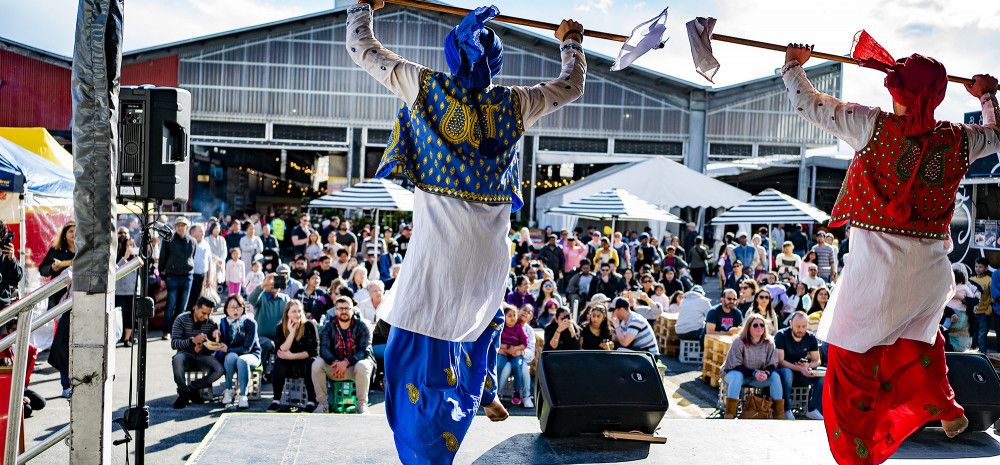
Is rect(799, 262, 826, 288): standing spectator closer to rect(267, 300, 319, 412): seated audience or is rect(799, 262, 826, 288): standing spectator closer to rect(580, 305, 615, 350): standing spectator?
rect(580, 305, 615, 350): standing spectator

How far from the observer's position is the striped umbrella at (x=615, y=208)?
46.8 feet

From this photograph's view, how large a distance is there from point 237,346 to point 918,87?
6119 mm

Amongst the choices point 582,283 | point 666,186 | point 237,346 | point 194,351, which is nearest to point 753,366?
point 237,346

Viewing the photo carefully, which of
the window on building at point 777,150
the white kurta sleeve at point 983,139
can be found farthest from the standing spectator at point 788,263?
the window on building at point 777,150

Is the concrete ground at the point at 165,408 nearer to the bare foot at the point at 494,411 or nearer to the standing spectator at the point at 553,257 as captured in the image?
the bare foot at the point at 494,411

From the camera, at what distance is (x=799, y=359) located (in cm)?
759

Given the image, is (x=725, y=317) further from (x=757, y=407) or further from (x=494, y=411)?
(x=494, y=411)

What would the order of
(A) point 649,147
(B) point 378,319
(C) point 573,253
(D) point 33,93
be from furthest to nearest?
(A) point 649,147, (D) point 33,93, (C) point 573,253, (B) point 378,319

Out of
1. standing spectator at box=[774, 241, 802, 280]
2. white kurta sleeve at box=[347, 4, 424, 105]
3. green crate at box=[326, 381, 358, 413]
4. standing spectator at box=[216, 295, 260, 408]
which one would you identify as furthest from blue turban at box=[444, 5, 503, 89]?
standing spectator at box=[774, 241, 802, 280]

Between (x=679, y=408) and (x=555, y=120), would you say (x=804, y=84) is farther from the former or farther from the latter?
(x=555, y=120)

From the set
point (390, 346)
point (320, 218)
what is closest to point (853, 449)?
point (390, 346)

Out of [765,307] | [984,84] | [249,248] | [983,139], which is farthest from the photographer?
[249,248]

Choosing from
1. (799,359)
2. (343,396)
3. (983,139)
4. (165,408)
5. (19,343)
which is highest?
(983,139)

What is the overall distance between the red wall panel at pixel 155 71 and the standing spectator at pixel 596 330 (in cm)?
1997
